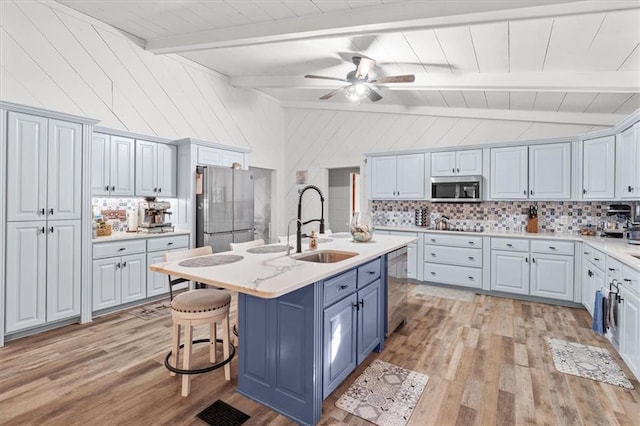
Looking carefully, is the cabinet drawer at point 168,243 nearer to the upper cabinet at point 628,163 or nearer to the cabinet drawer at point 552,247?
the cabinet drawer at point 552,247

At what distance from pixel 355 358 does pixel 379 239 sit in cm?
141

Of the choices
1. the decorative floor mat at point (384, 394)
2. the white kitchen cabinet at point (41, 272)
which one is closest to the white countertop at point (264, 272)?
the decorative floor mat at point (384, 394)

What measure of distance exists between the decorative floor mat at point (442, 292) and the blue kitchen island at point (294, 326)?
2.47 meters

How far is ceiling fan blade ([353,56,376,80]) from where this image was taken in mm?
3475

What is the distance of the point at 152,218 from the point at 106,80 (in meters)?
1.75

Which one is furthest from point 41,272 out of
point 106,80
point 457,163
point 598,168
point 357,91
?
point 598,168

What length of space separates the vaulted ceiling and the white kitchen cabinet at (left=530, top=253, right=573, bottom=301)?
1.91 meters

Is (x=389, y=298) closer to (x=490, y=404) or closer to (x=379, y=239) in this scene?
(x=379, y=239)

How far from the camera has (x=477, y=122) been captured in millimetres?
4984

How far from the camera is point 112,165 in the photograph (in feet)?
12.6

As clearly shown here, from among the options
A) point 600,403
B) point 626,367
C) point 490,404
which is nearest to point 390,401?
point 490,404

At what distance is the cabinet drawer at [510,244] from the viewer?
418 centimetres

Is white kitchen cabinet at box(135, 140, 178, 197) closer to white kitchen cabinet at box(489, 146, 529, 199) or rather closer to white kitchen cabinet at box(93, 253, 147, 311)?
white kitchen cabinet at box(93, 253, 147, 311)

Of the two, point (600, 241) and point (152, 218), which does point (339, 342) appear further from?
point (600, 241)
